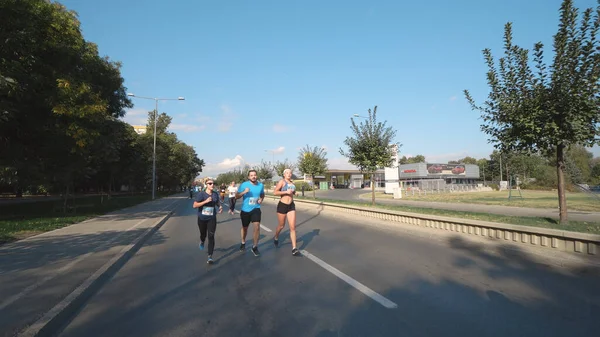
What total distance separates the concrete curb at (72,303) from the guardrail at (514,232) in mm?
8198

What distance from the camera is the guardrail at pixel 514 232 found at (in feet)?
21.5

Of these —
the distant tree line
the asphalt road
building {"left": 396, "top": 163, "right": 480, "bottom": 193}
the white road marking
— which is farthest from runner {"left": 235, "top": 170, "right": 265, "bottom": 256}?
building {"left": 396, "top": 163, "right": 480, "bottom": 193}

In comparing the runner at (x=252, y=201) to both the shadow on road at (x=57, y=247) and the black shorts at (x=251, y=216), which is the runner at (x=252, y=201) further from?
the shadow on road at (x=57, y=247)

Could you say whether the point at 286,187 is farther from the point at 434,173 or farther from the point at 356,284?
the point at 434,173

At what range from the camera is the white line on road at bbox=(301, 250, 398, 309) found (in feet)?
14.8

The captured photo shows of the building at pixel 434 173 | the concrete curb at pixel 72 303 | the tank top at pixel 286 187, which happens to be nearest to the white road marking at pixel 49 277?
the concrete curb at pixel 72 303

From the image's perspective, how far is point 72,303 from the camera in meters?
4.51

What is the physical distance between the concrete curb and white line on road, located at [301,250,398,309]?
3720mm

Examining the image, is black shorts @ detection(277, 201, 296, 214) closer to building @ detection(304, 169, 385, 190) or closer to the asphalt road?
the asphalt road

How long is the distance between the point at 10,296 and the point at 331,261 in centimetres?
505

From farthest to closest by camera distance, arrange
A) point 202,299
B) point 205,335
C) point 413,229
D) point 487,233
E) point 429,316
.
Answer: point 413,229
point 487,233
point 202,299
point 429,316
point 205,335

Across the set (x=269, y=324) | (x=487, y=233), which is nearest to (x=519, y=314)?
(x=269, y=324)

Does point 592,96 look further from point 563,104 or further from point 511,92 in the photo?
point 511,92

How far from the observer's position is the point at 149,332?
3830mm
